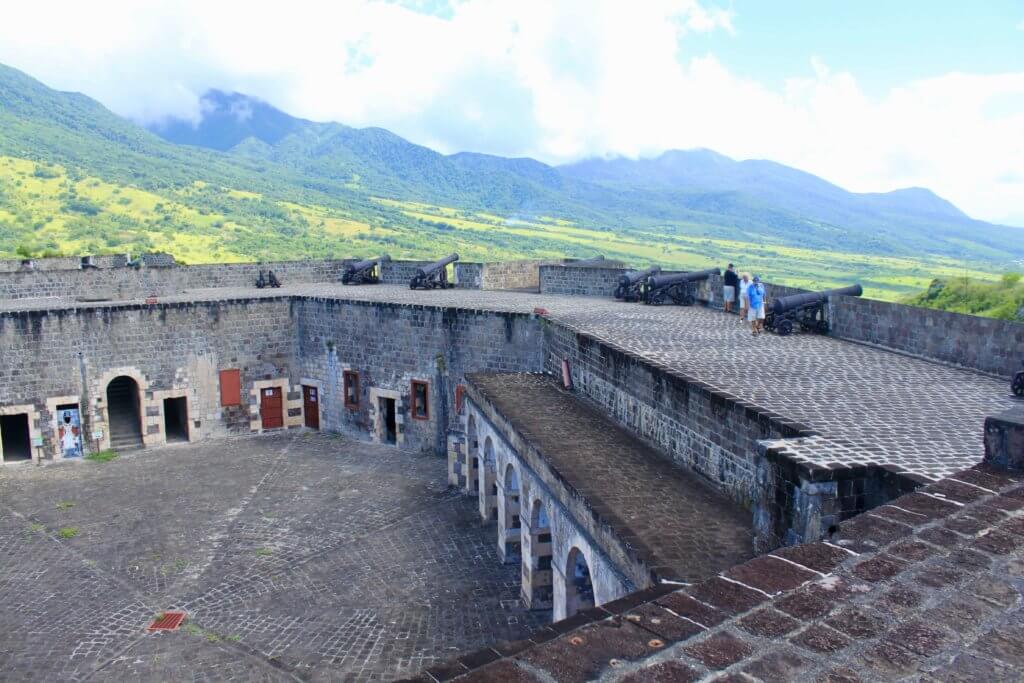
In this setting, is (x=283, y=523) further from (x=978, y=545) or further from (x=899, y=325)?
(x=978, y=545)

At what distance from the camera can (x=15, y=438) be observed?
21500 mm

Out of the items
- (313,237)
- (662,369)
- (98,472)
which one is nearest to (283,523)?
(98,472)

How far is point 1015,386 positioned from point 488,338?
1108 cm

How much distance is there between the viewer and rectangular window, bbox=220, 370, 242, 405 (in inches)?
875

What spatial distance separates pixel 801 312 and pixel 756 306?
1237mm

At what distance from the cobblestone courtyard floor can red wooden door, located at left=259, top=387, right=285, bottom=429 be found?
2280 millimetres

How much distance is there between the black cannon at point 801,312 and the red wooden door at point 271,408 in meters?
12.6

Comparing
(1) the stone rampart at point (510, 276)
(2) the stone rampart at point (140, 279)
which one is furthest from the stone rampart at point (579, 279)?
(2) the stone rampart at point (140, 279)

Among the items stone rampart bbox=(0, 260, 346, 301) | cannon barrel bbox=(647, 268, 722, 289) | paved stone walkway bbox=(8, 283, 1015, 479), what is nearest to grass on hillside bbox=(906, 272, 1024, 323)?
cannon barrel bbox=(647, 268, 722, 289)

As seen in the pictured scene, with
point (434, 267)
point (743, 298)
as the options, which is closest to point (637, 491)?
point (743, 298)

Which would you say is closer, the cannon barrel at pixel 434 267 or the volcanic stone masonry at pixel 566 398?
the volcanic stone masonry at pixel 566 398

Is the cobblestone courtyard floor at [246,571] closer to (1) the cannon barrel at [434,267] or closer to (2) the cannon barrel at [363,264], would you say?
(1) the cannon barrel at [434,267]

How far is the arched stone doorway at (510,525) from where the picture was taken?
13992 mm

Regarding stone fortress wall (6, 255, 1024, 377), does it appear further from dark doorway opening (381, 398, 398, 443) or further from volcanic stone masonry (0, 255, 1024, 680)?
dark doorway opening (381, 398, 398, 443)
